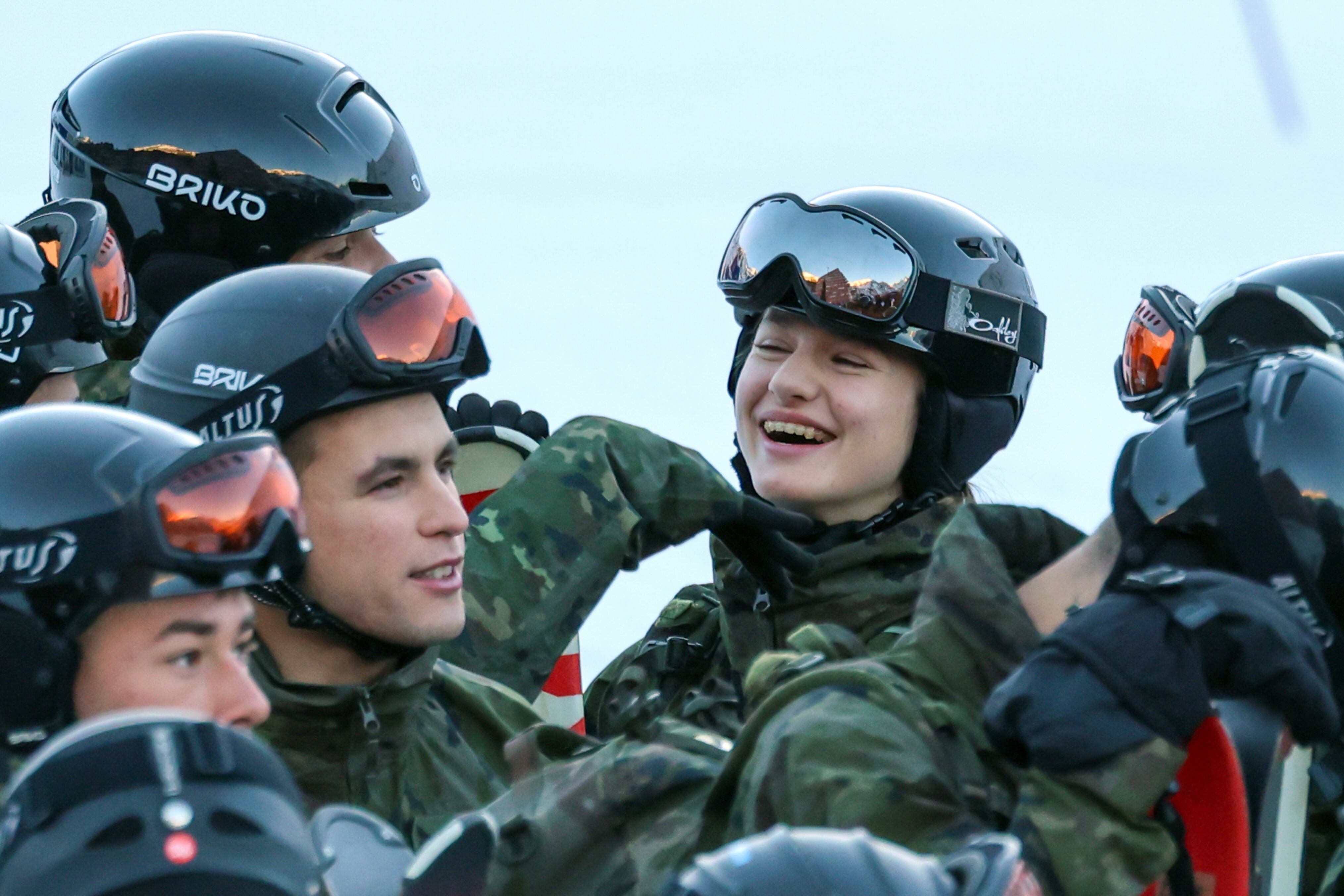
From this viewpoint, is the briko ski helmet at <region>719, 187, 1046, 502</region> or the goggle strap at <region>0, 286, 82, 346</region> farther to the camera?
the briko ski helmet at <region>719, 187, 1046, 502</region>

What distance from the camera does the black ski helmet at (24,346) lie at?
461 centimetres

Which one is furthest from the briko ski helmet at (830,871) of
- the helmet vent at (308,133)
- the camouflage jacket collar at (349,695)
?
the helmet vent at (308,133)

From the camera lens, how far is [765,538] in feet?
15.6

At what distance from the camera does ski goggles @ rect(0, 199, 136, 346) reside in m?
4.66

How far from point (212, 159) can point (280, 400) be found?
1.92 metres

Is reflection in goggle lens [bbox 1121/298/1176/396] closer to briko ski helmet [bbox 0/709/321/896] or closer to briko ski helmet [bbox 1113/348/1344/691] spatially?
briko ski helmet [bbox 1113/348/1344/691]

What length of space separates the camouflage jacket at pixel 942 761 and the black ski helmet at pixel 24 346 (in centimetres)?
206

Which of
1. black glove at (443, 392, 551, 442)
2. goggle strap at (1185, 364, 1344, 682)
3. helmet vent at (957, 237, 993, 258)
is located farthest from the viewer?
black glove at (443, 392, 551, 442)

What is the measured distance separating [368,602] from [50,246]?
5.09 feet

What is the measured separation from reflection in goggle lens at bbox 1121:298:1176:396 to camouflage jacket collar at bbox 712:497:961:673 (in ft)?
6.37

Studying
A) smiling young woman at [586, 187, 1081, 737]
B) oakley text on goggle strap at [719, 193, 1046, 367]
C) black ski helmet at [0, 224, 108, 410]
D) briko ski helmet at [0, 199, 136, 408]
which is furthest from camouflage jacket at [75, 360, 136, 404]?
oakley text on goggle strap at [719, 193, 1046, 367]

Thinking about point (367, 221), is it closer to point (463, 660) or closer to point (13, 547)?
point (463, 660)

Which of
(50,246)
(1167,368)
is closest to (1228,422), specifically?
(50,246)

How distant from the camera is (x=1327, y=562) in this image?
3.16m
